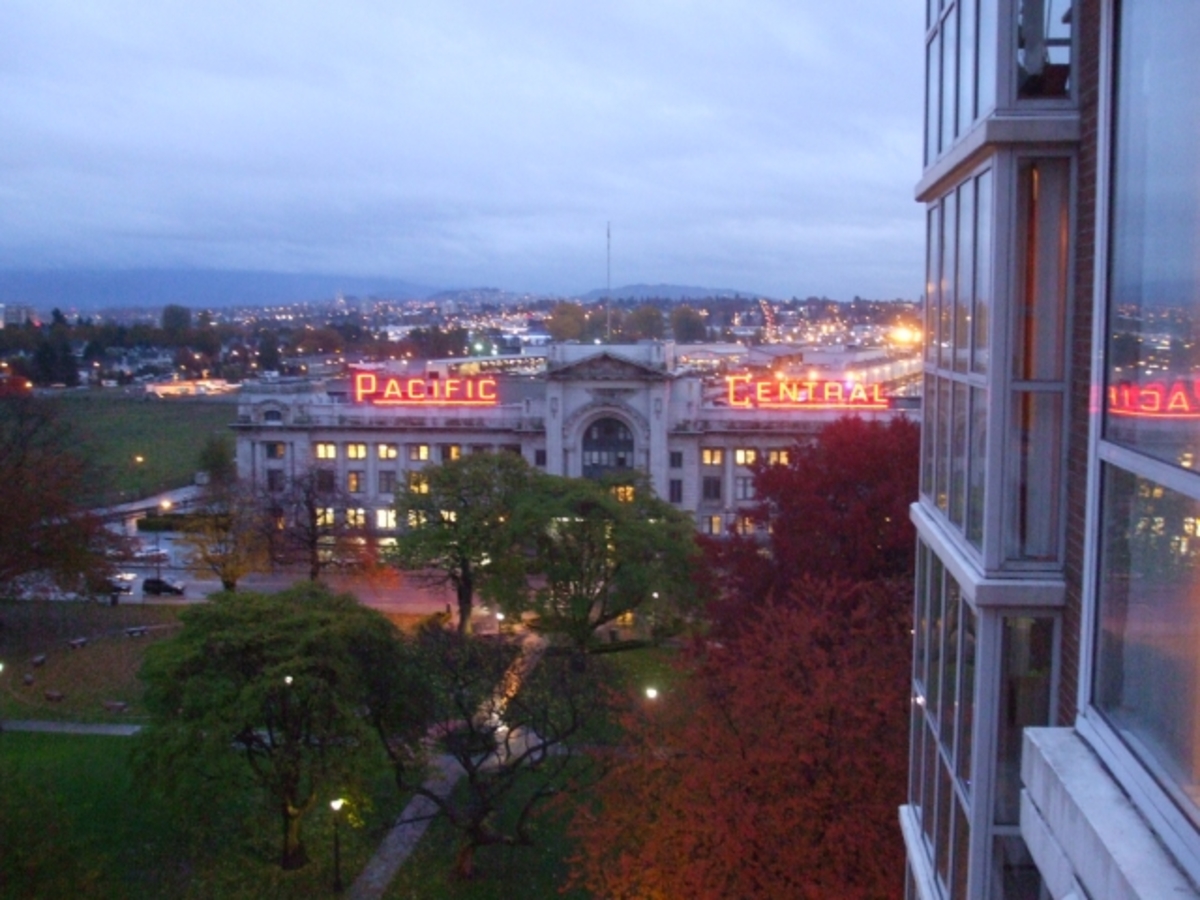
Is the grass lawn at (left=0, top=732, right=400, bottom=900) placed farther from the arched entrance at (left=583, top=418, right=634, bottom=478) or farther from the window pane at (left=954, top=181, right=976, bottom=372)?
the arched entrance at (left=583, top=418, right=634, bottom=478)

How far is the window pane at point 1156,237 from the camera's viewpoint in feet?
12.2

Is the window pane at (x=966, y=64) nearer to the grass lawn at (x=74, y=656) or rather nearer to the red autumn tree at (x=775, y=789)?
the red autumn tree at (x=775, y=789)

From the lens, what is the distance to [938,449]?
834 centimetres

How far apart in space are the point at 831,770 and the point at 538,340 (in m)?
173

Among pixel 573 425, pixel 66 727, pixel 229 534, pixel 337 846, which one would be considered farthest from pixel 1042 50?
pixel 573 425

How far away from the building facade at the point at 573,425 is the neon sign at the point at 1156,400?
46.8 metres

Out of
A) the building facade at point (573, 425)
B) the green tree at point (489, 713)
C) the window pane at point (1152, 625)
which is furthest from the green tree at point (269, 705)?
the building facade at point (573, 425)

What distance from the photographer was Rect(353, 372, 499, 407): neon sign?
2313 inches

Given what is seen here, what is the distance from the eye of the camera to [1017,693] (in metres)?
6.51

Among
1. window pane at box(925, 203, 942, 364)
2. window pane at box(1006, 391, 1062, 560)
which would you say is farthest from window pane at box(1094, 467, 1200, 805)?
window pane at box(925, 203, 942, 364)

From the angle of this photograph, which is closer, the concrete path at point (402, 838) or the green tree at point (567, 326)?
the concrete path at point (402, 838)

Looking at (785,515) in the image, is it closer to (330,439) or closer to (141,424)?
(330,439)

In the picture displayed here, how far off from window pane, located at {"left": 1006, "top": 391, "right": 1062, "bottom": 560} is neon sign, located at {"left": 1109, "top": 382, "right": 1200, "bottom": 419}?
1747 mm

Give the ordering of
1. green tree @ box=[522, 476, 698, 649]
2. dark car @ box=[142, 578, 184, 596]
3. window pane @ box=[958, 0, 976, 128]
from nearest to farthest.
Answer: window pane @ box=[958, 0, 976, 128] → green tree @ box=[522, 476, 698, 649] → dark car @ box=[142, 578, 184, 596]
